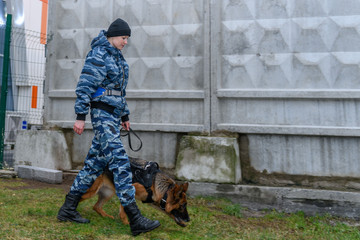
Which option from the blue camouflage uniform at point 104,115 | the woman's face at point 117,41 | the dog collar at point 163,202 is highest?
the woman's face at point 117,41

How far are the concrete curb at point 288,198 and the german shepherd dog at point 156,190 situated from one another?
4.42 feet

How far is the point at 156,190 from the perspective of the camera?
329 cm

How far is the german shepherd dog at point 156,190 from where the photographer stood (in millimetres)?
3221

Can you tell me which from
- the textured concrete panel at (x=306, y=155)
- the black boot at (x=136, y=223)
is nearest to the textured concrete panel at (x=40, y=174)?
the black boot at (x=136, y=223)

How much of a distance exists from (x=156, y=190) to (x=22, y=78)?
5.01 m

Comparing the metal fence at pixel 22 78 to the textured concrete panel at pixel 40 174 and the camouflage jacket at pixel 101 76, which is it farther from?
the camouflage jacket at pixel 101 76

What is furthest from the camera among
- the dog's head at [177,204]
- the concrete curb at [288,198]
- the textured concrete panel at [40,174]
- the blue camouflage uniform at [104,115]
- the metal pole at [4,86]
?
the metal pole at [4,86]

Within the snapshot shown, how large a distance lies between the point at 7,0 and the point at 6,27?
5.39 meters

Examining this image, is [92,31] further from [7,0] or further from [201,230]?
[7,0]

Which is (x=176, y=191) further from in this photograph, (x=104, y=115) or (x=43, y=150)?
(x=43, y=150)

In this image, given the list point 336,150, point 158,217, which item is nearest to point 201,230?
point 158,217

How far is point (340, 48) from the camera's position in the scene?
472cm

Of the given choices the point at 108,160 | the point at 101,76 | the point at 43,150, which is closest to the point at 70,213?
the point at 108,160

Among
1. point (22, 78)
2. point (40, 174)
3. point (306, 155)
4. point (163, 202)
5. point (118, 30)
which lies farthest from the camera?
point (22, 78)
